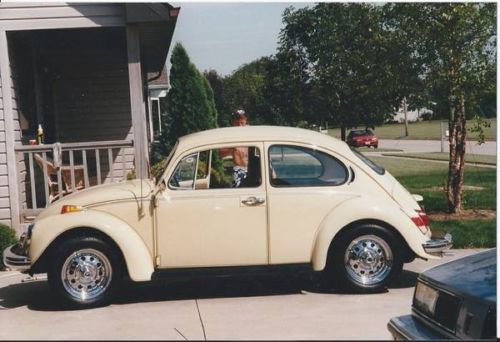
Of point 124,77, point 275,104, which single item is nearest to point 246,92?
point 275,104

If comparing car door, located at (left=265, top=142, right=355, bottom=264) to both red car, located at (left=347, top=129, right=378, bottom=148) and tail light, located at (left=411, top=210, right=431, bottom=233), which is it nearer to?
tail light, located at (left=411, top=210, right=431, bottom=233)

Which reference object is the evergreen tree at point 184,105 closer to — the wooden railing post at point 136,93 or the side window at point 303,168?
the wooden railing post at point 136,93

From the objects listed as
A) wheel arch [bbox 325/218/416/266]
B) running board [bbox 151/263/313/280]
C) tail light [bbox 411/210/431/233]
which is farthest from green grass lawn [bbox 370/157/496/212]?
running board [bbox 151/263/313/280]

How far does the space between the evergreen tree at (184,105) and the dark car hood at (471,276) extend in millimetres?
12044

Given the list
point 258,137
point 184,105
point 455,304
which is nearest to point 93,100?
point 184,105

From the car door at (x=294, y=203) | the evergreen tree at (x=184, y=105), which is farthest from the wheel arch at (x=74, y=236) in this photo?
the evergreen tree at (x=184, y=105)

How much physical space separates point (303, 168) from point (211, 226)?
1.11 meters

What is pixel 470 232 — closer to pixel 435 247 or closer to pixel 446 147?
pixel 435 247

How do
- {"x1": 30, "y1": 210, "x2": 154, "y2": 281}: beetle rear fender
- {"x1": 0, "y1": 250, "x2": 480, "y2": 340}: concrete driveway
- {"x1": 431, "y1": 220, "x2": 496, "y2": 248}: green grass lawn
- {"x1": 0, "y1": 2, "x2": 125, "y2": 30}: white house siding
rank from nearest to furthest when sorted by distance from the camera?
{"x1": 0, "y1": 250, "x2": 480, "y2": 340}: concrete driveway → {"x1": 30, "y1": 210, "x2": 154, "y2": 281}: beetle rear fender → {"x1": 431, "y1": 220, "x2": 496, "y2": 248}: green grass lawn → {"x1": 0, "y1": 2, "x2": 125, "y2": 30}: white house siding

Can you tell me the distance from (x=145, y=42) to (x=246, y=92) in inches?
950

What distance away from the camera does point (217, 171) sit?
21.8 ft

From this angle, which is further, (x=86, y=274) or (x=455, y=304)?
(x=86, y=274)

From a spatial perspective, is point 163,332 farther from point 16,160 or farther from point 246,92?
point 246,92

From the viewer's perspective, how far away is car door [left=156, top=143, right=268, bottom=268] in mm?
6188
